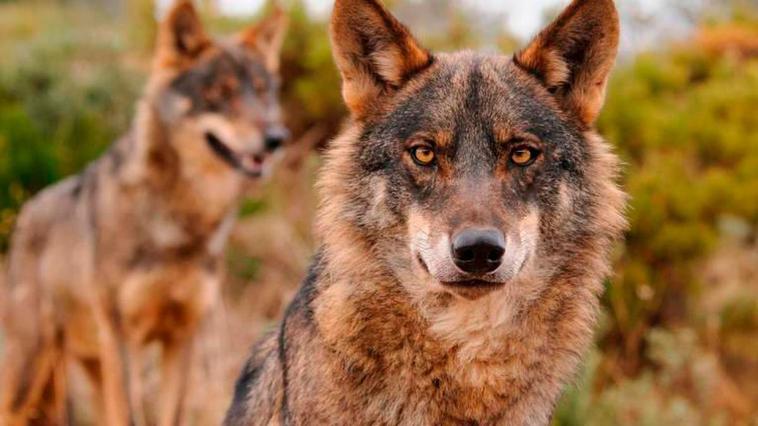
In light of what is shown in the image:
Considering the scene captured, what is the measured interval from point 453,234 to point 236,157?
4.10m

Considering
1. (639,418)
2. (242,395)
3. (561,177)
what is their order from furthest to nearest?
(639,418)
(242,395)
(561,177)

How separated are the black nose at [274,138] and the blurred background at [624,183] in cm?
146

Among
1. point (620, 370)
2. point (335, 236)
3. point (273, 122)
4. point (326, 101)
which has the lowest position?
point (620, 370)

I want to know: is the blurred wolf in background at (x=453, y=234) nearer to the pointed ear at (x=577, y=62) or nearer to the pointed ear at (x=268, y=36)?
the pointed ear at (x=577, y=62)

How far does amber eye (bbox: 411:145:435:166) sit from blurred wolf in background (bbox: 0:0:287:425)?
138 inches

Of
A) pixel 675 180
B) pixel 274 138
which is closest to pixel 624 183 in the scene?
pixel 675 180

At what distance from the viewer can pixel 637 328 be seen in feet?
27.7

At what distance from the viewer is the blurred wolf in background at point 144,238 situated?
21.5 ft

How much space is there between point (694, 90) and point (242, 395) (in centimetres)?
790

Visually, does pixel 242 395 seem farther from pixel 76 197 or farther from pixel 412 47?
pixel 76 197

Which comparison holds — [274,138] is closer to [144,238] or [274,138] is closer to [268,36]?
[268,36]

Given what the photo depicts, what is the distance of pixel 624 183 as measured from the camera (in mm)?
8688

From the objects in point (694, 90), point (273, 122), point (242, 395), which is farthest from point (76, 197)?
point (694, 90)

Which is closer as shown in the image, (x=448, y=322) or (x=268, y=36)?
(x=448, y=322)
